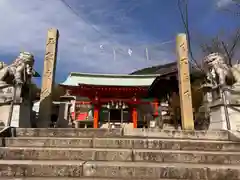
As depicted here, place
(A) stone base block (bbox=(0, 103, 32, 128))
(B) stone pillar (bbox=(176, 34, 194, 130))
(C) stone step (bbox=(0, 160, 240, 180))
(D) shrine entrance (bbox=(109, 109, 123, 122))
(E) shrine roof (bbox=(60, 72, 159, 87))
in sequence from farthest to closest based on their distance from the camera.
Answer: (E) shrine roof (bbox=(60, 72, 159, 87)) → (D) shrine entrance (bbox=(109, 109, 123, 122)) → (B) stone pillar (bbox=(176, 34, 194, 130)) → (A) stone base block (bbox=(0, 103, 32, 128)) → (C) stone step (bbox=(0, 160, 240, 180))

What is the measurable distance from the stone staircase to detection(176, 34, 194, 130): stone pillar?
69.1 inches

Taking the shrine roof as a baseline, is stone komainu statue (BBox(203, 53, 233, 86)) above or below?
below

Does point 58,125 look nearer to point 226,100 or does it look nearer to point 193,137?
point 193,137

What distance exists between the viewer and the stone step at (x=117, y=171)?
2852 millimetres

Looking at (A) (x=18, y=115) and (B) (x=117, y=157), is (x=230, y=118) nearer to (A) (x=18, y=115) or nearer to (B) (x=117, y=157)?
(B) (x=117, y=157)

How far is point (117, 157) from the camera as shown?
3498mm

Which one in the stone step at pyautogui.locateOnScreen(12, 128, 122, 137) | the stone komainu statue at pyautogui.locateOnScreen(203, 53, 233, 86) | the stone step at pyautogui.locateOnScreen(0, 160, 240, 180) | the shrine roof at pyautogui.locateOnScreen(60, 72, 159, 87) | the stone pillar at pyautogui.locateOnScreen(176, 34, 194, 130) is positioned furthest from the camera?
the shrine roof at pyautogui.locateOnScreen(60, 72, 159, 87)

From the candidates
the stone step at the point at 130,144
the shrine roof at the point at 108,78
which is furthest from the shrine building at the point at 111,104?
the stone step at the point at 130,144

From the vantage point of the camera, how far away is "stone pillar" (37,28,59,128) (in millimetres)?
6805

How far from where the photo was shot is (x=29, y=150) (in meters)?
3.58

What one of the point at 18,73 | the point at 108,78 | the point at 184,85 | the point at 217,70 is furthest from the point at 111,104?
the point at 217,70

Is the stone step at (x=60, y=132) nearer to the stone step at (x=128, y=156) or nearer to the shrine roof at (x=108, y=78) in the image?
the stone step at (x=128, y=156)

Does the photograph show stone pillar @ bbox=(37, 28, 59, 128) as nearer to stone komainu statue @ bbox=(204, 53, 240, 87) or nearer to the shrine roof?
stone komainu statue @ bbox=(204, 53, 240, 87)

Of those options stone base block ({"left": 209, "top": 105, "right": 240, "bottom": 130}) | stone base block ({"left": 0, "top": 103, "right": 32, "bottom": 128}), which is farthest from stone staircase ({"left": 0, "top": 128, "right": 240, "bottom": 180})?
stone base block ({"left": 0, "top": 103, "right": 32, "bottom": 128})
